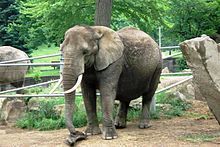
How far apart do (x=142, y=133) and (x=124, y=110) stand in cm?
89

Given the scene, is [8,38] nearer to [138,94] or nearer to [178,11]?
[178,11]

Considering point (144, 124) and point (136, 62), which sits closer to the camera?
point (136, 62)

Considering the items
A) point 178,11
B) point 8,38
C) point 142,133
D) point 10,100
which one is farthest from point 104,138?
point 8,38

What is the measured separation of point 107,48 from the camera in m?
7.59

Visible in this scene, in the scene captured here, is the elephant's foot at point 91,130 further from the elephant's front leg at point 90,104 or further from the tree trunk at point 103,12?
the tree trunk at point 103,12

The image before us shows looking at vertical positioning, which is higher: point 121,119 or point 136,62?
point 136,62

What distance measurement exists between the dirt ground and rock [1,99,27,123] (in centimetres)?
82

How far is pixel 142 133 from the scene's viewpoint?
7891 mm

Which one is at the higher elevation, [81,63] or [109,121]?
[81,63]

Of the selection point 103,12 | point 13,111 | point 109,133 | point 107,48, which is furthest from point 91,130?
point 13,111

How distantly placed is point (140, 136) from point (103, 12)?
3332 mm

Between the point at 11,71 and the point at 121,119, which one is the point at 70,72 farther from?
the point at 11,71

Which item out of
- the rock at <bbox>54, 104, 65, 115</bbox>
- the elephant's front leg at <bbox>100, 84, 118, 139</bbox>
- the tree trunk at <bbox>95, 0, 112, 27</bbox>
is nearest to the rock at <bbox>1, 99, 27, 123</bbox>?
the rock at <bbox>54, 104, 65, 115</bbox>

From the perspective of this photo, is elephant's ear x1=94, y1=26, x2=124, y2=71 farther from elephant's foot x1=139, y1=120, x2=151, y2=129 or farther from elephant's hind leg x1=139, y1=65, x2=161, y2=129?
elephant's foot x1=139, y1=120, x2=151, y2=129
